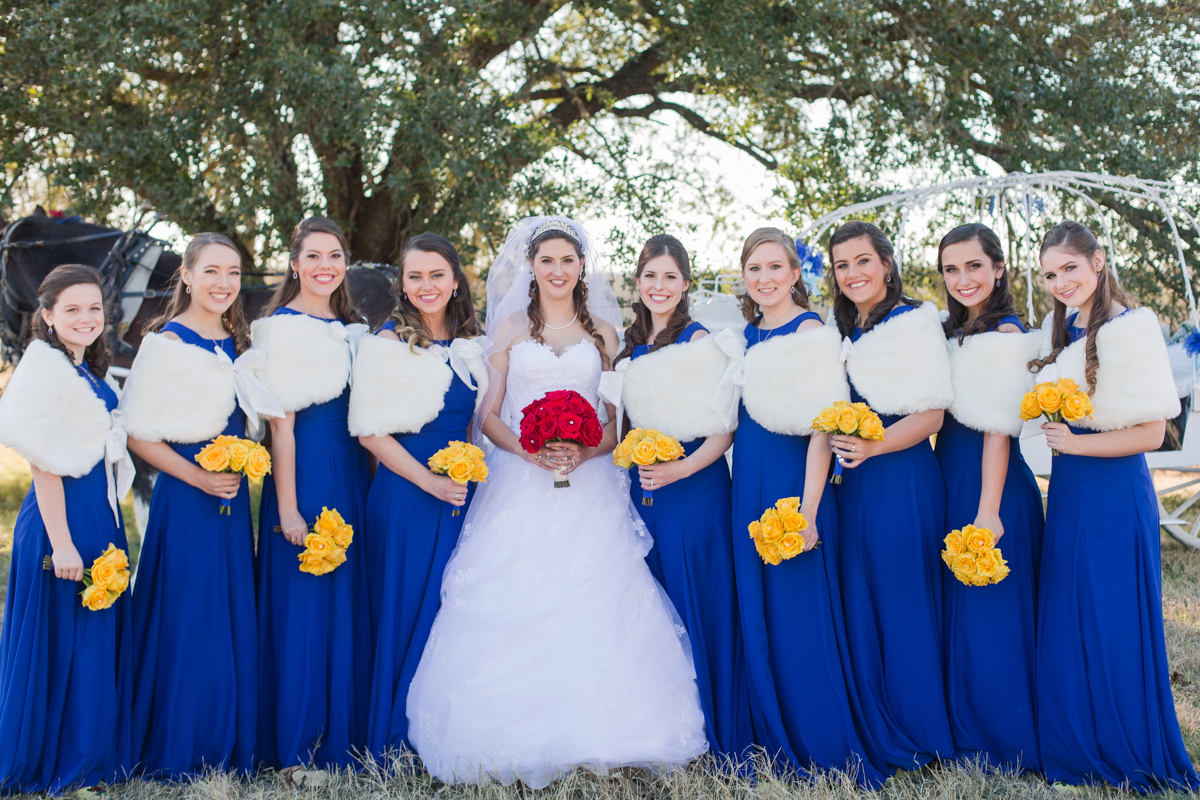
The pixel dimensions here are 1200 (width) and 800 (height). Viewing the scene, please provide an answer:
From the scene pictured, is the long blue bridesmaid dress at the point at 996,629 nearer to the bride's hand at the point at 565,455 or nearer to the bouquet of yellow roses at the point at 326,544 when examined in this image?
the bride's hand at the point at 565,455

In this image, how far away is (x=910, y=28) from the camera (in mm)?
8445

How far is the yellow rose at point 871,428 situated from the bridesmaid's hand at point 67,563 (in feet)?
9.89

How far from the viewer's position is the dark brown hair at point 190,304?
12.1 ft

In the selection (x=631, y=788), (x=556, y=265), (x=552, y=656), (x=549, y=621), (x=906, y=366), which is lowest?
(x=631, y=788)

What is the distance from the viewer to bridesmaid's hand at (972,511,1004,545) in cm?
351

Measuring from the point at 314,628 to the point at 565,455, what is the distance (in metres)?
1.28

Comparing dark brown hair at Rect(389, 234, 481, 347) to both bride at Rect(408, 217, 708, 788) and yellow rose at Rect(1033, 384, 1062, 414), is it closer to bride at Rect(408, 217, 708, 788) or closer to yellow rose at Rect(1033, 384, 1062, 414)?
bride at Rect(408, 217, 708, 788)

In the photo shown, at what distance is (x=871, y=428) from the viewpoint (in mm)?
3322

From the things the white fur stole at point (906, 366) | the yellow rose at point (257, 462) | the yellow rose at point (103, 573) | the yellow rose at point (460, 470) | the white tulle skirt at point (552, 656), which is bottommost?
the white tulle skirt at point (552, 656)

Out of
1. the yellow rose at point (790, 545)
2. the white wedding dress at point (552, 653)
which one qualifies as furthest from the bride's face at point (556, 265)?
the yellow rose at point (790, 545)

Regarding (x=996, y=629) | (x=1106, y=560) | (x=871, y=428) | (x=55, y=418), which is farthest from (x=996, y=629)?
(x=55, y=418)

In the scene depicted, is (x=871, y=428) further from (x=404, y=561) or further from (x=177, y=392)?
(x=177, y=392)

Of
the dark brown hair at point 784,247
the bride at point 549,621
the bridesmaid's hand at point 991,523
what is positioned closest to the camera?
the bride at point 549,621

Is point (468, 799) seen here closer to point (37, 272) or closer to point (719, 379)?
point (719, 379)
